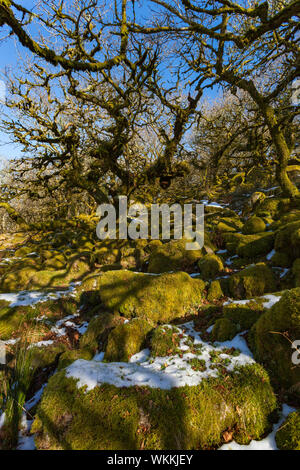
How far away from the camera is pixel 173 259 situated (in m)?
7.14

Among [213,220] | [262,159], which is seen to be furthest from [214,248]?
[262,159]

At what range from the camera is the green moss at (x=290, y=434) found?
1922mm

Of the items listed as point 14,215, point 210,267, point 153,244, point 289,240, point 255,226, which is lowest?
point 210,267

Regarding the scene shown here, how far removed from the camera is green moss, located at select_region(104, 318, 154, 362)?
146 inches

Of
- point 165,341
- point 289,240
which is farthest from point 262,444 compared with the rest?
point 289,240

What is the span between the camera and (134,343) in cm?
384

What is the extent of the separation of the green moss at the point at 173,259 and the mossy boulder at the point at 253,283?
205 centimetres

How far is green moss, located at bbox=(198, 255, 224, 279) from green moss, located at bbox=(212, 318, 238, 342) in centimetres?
246

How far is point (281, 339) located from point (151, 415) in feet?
6.06

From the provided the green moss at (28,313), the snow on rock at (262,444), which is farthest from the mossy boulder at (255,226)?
the green moss at (28,313)

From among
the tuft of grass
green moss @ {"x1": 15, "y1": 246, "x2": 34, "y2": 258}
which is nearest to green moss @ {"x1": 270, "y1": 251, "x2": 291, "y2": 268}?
the tuft of grass

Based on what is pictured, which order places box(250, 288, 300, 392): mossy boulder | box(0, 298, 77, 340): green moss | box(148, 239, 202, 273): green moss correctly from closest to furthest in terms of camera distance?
box(250, 288, 300, 392): mossy boulder < box(0, 298, 77, 340): green moss < box(148, 239, 202, 273): green moss

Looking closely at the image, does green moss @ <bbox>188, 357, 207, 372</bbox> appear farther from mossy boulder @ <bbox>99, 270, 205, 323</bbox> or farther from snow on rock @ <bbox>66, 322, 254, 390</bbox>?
mossy boulder @ <bbox>99, 270, 205, 323</bbox>

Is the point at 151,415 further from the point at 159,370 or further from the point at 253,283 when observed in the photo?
the point at 253,283
